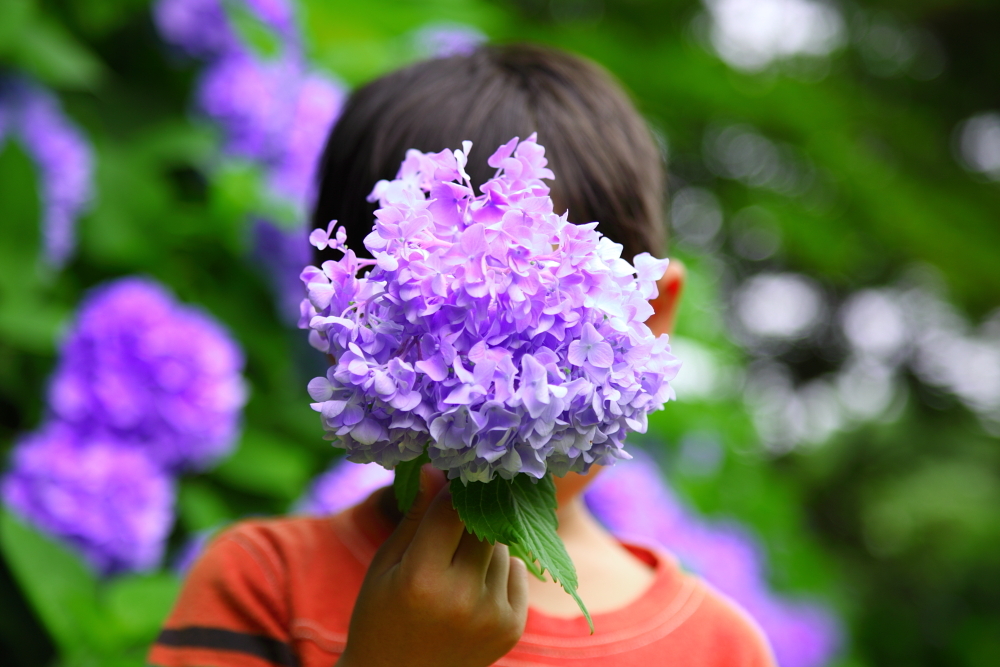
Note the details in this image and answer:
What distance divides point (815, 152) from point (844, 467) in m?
1.70

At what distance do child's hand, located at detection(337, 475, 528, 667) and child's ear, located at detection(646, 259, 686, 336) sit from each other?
42 centimetres

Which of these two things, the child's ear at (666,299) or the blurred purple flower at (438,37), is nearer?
the child's ear at (666,299)

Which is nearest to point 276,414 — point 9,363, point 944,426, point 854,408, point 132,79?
point 9,363

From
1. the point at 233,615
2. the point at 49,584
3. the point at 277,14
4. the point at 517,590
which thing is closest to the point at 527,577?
the point at 517,590

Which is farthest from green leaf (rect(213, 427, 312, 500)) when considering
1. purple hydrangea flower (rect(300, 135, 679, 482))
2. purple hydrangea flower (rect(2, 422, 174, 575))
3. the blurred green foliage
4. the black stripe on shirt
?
purple hydrangea flower (rect(300, 135, 679, 482))

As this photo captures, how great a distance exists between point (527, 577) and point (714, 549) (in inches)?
61.9

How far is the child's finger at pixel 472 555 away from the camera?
0.67 metres

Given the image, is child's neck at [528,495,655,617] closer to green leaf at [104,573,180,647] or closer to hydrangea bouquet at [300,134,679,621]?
hydrangea bouquet at [300,134,679,621]

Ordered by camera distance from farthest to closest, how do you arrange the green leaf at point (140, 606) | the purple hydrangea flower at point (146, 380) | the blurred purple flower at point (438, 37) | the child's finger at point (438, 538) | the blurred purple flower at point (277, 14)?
the blurred purple flower at point (438, 37) < the blurred purple flower at point (277, 14) < the purple hydrangea flower at point (146, 380) < the green leaf at point (140, 606) < the child's finger at point (438, 538)

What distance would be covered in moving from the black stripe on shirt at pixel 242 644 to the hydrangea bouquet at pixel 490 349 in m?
0.42

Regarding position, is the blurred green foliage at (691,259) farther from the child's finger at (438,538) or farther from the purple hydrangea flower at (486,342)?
the purple hydrangea flower at (486,342)

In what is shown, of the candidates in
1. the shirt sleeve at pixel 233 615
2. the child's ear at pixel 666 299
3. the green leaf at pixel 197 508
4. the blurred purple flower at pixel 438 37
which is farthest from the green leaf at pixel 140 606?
the blurred purple flower at pixel 438 37

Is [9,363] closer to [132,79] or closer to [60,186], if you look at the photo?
[60,186]

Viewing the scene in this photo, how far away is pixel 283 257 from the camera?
1.76 m
